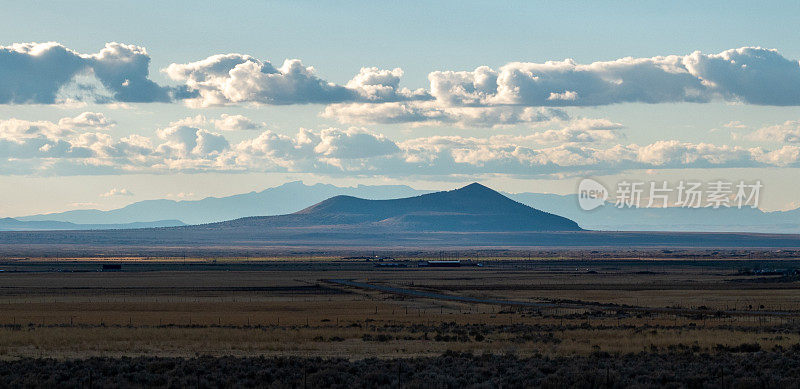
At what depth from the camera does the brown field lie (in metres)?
43.7

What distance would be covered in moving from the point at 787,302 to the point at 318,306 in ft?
123

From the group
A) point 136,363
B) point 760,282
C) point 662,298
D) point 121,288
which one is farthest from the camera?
point 760,282

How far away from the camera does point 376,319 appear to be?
63.2 metres

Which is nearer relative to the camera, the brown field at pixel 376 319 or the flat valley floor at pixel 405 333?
the flat valley floor at pixel 405 333

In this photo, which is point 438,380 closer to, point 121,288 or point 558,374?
point 558,374

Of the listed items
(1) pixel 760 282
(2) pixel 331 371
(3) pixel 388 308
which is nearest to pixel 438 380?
(2) pixel 331 371

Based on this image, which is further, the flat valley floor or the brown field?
the brown field

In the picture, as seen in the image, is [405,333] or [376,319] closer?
[405,333]

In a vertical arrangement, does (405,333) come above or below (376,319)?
above

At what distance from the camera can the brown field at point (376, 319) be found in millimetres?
43688

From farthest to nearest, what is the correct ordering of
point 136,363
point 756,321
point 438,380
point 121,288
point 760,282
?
point 760,282 < point 121,288 < point 756,321 < point 136,363 < point 438,380

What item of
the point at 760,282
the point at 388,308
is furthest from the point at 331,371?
the point at 760,282

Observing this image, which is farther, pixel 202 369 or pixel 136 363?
pixel 136 363

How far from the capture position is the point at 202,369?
110ft
